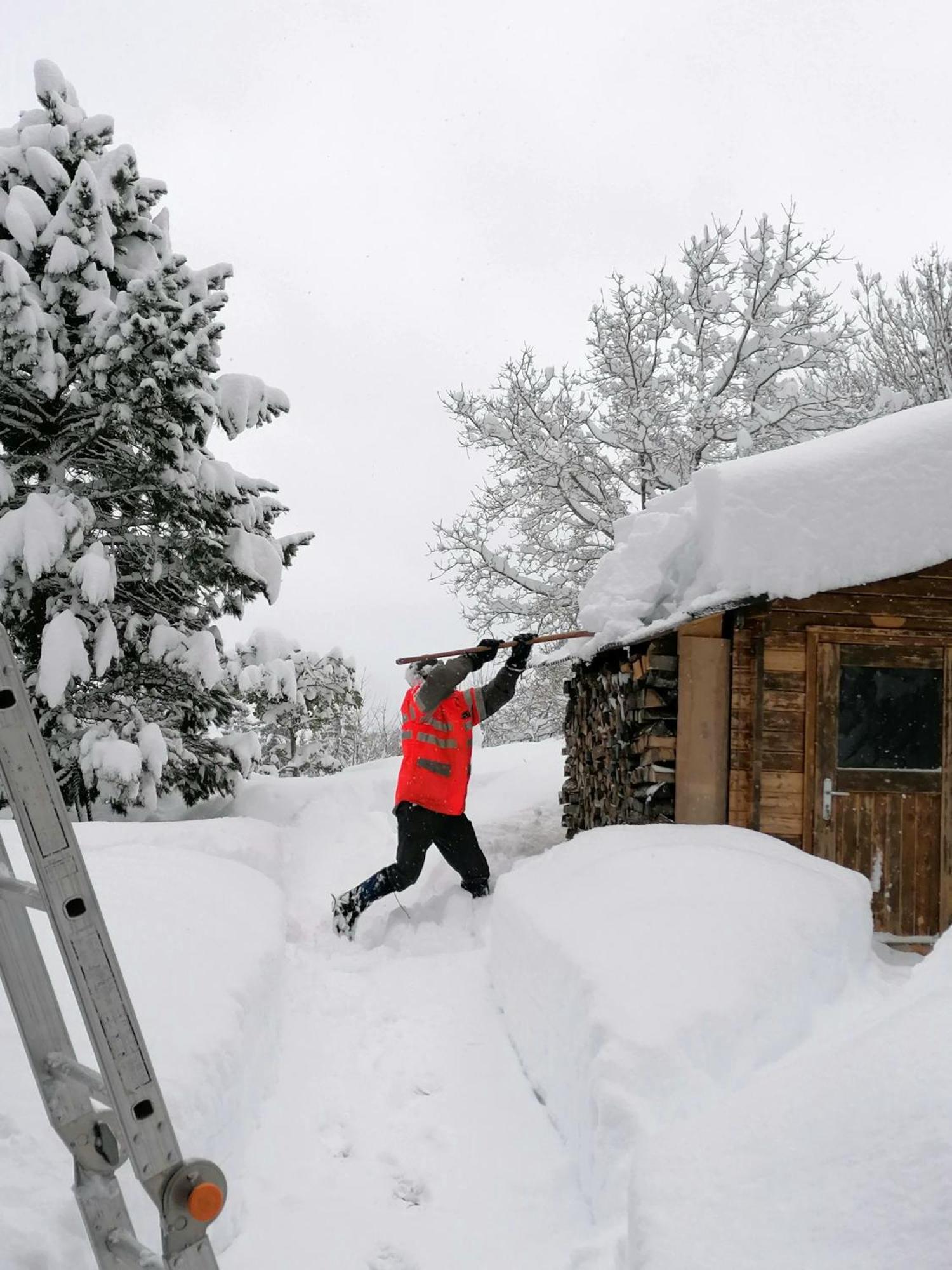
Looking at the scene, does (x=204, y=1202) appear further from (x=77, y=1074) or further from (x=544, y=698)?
(x=544, y=698)

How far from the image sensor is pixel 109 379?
26.0 feet

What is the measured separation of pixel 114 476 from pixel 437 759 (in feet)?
16.6

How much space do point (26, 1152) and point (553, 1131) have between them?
2.01 metres

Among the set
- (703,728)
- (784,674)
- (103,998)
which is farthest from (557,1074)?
(784,674)

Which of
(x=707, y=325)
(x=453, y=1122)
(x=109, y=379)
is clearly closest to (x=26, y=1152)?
(x=453, y=1122)

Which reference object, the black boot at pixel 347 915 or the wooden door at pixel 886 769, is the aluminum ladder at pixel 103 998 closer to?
the black boot at pixel 347 915

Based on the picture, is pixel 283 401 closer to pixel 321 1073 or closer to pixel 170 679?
pixel 170 679

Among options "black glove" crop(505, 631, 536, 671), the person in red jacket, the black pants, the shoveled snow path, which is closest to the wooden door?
"black glove" crop(505, 631, 536, 671)

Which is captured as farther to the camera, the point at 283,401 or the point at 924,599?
the point at 283,401

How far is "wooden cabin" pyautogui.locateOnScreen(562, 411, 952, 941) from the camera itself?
5.90 metres

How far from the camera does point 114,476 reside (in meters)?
9.09

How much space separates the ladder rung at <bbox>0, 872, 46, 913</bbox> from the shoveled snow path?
60.1 inches

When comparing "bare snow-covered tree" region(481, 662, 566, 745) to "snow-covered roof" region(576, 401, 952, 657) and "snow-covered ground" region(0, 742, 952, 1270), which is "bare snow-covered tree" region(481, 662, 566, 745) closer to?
"snow-covered roof" region(576, 401, 952, 657)

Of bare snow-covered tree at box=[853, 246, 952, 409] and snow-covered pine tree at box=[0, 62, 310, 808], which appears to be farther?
bare snow-covered tree at box=[853, 246, 952, 409]
